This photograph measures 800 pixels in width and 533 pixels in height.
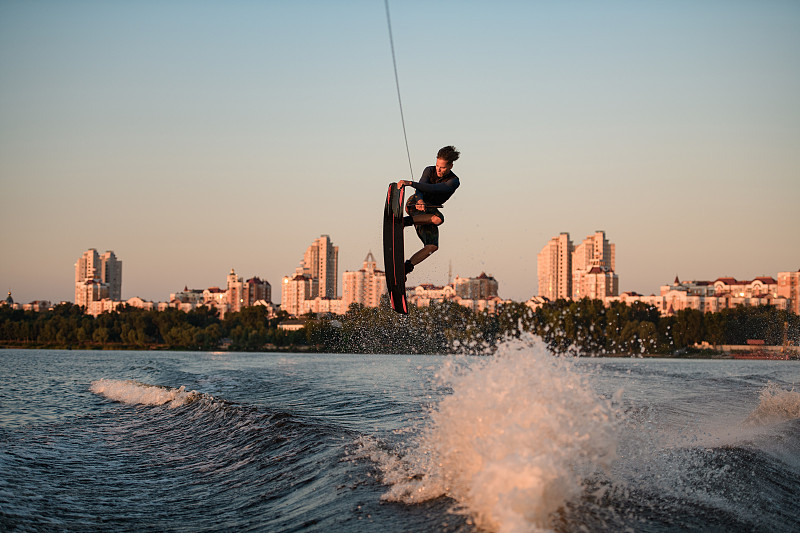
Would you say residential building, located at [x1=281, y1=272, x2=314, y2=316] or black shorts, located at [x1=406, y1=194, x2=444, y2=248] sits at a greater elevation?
residential building, located at [x1=281, y1=272, x2=314, y2=316]

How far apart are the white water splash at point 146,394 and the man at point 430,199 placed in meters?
8.72

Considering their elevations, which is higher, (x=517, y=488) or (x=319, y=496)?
(x=517, y=488)

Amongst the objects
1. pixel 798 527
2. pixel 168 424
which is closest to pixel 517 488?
pixel 798 527

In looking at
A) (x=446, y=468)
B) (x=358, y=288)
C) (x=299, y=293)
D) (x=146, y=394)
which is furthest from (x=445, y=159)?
(x=299, y=293)

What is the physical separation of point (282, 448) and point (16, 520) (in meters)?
3.58

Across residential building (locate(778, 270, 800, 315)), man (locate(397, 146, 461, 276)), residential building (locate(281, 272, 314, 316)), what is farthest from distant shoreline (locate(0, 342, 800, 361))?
residential building (locate(281, 272, 314, 316))

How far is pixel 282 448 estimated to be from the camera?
9867mm

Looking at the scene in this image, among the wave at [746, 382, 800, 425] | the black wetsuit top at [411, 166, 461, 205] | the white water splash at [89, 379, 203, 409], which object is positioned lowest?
the white water splash at [89, 379, 203, 409]

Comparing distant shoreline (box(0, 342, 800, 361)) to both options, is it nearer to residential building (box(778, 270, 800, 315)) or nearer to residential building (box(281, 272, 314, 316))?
residential building (box(778, 270, 800, 315))

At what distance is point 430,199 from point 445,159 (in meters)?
0.57

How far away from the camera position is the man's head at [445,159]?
9008 millimetres

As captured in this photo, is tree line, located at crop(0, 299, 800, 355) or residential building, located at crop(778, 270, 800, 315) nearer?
tree line, located at crop(0, 299, 800, 355)

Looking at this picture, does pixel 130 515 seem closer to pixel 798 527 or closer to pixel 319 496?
pixel 319 496

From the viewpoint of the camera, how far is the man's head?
355 inches
